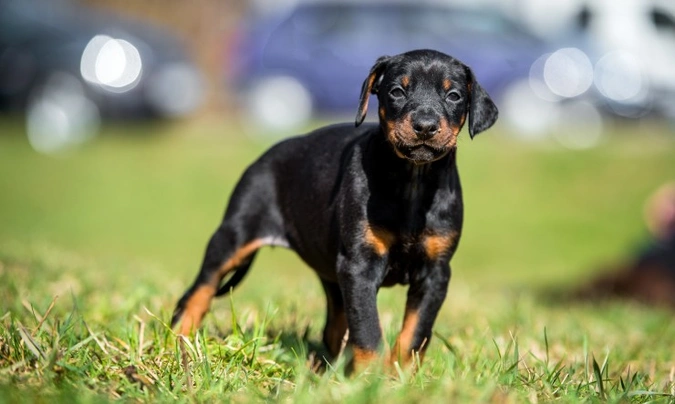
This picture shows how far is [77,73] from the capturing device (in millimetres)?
15742

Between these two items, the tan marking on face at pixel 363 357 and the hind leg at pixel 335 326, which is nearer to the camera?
the tan marking on face at pixel 363 357

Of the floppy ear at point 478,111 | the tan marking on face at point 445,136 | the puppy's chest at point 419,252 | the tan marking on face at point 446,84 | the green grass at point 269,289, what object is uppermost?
the tan marking on face at point 446,84

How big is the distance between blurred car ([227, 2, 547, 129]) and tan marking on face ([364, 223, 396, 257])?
12.1m

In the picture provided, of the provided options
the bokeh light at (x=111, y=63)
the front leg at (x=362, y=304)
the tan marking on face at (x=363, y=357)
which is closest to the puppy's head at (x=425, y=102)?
the front leg at (x=362, y=304)

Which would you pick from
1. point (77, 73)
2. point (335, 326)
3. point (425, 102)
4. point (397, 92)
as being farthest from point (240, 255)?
point (77, 73)

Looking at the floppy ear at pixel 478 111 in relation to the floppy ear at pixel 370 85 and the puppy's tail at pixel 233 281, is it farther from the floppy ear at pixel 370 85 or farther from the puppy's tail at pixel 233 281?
the puppy's tail at pixel 233 281

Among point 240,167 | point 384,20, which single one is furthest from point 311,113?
point 240,167

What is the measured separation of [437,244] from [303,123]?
11.9m

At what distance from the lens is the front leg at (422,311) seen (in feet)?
14.6

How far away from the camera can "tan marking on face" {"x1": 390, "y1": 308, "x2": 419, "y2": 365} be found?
14.6 ft

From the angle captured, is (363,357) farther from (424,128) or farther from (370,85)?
(370,85)

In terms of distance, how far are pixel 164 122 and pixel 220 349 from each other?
44.7ft

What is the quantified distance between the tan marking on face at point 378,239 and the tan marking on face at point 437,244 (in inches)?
6.1

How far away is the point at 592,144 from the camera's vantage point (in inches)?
598
